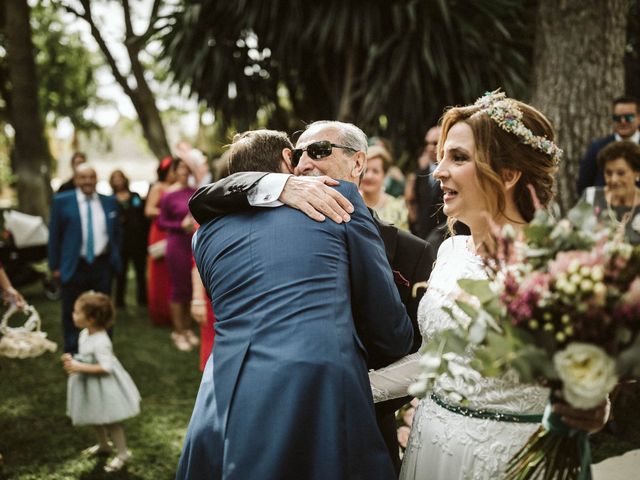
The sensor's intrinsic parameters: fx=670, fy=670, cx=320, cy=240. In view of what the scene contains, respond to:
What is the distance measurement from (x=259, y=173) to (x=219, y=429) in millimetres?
836

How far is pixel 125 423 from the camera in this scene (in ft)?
17.4

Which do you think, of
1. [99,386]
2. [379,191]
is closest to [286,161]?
[379,191]

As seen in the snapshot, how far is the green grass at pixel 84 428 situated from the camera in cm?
444

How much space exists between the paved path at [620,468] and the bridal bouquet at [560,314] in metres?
2.25

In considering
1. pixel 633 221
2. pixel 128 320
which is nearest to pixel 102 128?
pixel 128 320

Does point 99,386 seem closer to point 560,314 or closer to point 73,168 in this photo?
point 560,314

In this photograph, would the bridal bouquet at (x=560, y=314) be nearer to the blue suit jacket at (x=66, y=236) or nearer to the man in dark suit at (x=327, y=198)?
the man in dark suit at (x=327, y=198)

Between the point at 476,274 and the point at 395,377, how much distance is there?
1.50 feet

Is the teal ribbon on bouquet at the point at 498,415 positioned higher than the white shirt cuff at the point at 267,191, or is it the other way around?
the white shirt cuff at the point at 267,191

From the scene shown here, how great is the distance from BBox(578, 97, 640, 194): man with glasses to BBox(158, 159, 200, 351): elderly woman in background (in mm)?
4269

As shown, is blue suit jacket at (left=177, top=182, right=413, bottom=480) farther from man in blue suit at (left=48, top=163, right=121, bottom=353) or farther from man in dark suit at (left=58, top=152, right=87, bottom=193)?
man in dark suit at (left=58, top=152, right=87, bottom=193)

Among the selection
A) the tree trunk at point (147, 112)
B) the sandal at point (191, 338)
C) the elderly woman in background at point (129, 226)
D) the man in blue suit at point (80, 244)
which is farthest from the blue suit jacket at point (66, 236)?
the tree trunk at point (147, 112)

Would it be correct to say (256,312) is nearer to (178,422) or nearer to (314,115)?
(178,422)

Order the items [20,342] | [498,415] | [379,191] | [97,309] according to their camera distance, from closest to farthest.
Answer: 1. [498,415]
2. [20,342]
3. [97,309]
4. [379,191]
